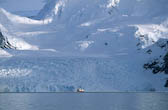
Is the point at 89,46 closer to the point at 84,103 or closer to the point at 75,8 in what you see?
the point at 75,8

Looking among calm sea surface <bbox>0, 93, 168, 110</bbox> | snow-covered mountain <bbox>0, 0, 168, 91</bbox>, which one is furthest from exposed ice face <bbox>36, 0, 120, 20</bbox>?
calm sea surface <bbox>0, 93, 168, 110</bbox>

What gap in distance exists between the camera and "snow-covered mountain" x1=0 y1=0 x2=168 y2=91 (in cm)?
5616

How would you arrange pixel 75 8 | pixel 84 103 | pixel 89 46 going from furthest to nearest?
pixel 75 8 → pixel 89 46 → pixel 84 103

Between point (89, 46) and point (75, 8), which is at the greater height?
point (75, 8)

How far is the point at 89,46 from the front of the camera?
77.9 metres

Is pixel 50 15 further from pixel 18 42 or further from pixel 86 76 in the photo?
pixel 86 76

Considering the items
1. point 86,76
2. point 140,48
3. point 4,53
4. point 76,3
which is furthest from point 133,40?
point 76,3

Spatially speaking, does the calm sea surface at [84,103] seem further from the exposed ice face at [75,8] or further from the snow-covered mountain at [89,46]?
the exposed ice face at [75,8]

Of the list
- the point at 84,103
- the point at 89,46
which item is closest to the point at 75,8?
the point at 89,46

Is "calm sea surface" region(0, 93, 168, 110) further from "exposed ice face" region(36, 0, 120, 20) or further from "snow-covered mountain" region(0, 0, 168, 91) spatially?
"exposed ice face" region(36, 0, 120, 20)

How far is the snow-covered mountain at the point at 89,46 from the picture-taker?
2211 inches

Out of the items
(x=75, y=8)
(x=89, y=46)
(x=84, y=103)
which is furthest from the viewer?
(x=75, y=8)

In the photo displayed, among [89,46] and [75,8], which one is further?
[75,8]

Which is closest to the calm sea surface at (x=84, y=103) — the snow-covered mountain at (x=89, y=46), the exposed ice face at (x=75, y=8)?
the snow-covered mountain at (x=89, y=46)
